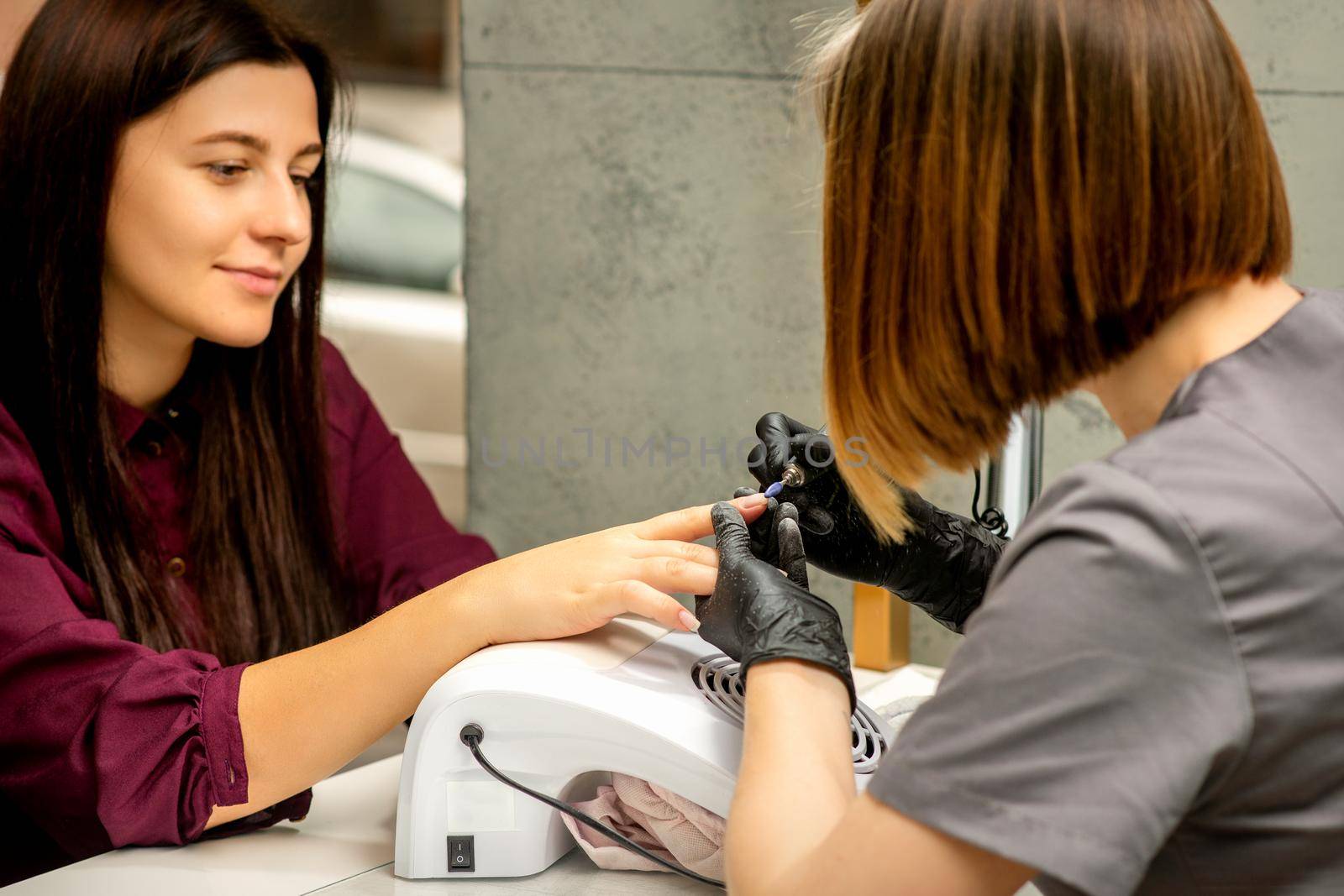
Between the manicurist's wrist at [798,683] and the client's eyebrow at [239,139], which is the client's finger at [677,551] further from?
the client's eyebrow at [239,139]

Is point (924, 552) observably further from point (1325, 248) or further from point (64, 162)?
point (64, 162)

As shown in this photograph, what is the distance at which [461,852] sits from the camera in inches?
38.5

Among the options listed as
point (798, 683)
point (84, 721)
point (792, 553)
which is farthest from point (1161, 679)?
point (84, 721)

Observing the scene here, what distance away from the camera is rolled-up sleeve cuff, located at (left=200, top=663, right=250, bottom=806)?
1028 millimetres

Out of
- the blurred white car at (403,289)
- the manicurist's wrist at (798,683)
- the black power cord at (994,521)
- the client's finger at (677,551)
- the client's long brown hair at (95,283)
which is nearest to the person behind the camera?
the manicurist's wrist at (798,683)

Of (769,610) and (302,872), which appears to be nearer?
(769,610)

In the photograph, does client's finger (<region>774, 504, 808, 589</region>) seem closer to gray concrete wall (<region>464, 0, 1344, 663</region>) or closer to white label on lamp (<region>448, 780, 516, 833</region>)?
white label on lamp (<region>448, 780, 516, 833</region>)

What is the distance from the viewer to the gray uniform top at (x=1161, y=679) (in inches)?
24.2

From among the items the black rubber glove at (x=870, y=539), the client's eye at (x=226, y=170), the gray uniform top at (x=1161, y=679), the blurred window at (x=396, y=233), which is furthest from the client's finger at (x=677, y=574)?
the blurred window at (x=396, y=233)

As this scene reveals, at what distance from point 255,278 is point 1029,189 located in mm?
941

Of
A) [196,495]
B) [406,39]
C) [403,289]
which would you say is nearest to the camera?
[196,495]

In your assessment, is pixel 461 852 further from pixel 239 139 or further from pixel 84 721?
pixel 239 139

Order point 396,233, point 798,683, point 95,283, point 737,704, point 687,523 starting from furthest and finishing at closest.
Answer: point 396,233 < point 95,283 < point 687,523 < point 737,704 < point 798,683

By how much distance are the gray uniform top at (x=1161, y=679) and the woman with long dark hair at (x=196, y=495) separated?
392 millimetres
